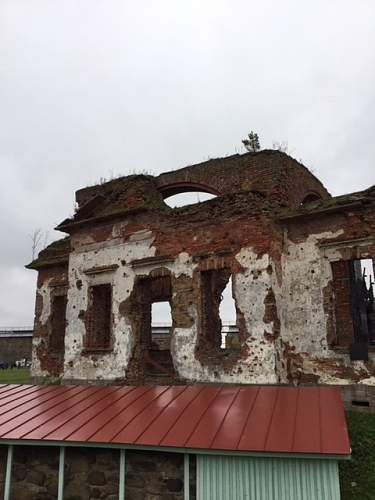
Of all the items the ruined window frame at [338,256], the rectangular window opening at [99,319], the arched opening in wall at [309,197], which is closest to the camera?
the ruined window frame at [338,256]

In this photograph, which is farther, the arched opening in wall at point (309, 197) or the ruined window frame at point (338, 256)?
the arched opening in wall at point (309, 197)

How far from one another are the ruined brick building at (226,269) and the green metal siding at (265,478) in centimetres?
368

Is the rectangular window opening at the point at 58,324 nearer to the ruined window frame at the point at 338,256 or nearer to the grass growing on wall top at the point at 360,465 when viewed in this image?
the ruined window frame at the point at 338,256

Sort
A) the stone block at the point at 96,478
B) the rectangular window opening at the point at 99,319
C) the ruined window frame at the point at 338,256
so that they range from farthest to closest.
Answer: the rectangular window opening at the point at 99,319, the ruined window frame at the point at 338,256, the stone block at the point at 96,478

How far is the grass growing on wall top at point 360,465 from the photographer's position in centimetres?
582

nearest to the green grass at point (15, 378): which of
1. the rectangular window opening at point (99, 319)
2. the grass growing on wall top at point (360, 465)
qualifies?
the rectangular window opening at point (99, 319)

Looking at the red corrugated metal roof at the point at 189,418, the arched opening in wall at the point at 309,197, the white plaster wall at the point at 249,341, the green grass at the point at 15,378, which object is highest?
the arched opening in wall at the point at 309,197

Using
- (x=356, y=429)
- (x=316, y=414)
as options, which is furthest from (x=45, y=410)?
(x=356, y=429)

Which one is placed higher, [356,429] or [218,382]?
[218,382]

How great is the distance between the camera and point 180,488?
513cm

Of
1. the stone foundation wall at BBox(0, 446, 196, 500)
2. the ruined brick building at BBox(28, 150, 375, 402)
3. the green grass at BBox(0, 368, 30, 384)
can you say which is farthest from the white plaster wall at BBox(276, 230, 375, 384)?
the green grass at BBox(0, 368, 30, 384)

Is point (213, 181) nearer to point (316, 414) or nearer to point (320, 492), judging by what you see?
point (316, 414)

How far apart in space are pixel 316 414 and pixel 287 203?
566 centimetres

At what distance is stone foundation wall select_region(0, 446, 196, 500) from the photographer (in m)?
5.21
